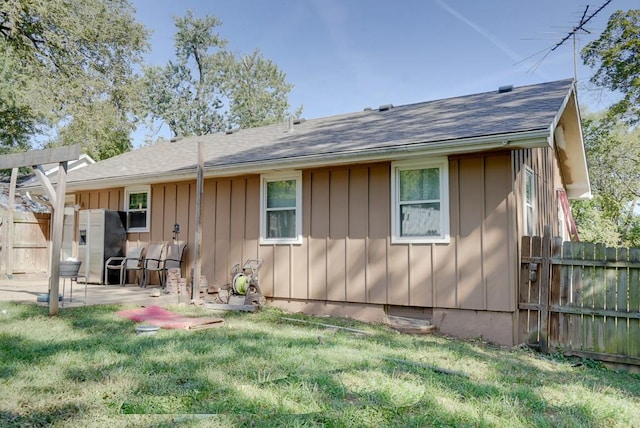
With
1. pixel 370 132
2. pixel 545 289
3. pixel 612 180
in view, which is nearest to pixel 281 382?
pixel 545 289

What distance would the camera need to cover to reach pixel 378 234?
21.7 feet

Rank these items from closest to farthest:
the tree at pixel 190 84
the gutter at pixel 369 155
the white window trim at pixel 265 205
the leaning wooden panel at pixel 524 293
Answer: the gutter at pixel 369 155 → the leaning wooden panel at pixel 524 293 → the white window trim at pixel 265 205 → the tree at pixel 190 84

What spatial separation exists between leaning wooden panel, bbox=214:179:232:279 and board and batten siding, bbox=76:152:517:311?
0.06 feet

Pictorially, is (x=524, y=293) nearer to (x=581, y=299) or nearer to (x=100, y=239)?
(x=581, y=299)

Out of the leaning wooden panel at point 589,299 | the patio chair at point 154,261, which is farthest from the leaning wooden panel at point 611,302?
the patio chair at point 154,261

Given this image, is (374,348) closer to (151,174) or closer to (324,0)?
(151,174)

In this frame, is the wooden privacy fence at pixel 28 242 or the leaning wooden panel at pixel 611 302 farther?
the wooden privacy fence at pixel 28 242

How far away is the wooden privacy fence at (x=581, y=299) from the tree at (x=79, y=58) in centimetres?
1084

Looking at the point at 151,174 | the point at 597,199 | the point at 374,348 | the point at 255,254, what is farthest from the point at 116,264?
the point at 597,199

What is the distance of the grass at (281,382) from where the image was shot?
2.73 meters

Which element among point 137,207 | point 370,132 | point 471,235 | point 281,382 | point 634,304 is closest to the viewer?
point 281,382

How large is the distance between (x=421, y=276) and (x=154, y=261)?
5.27 metres

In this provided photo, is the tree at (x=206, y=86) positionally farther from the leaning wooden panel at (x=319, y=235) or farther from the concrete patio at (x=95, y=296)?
the leaning wooden panel at (x=319, y=235)

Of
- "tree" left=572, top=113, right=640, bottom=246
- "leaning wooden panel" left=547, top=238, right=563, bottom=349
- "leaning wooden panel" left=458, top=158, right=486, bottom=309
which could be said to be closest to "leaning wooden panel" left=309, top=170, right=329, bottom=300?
"leaning wooden panel" left=458, top=158, right=486, bottom=309
